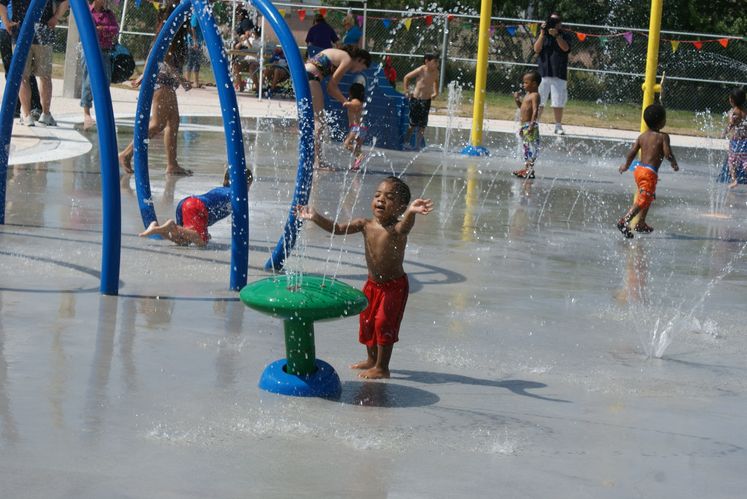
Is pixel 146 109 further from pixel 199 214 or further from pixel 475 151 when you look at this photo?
pixel 475 151

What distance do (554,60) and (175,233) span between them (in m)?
12.4

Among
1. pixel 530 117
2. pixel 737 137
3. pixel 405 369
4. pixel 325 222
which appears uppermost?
pixel 530 117

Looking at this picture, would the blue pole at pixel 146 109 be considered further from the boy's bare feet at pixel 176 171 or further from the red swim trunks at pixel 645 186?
the red swim trunks at pixel 645 186

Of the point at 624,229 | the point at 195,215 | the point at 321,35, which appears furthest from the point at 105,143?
the point at 321,35

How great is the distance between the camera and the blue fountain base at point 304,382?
5.36 metres

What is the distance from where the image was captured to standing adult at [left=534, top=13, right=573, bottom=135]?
1945 cm

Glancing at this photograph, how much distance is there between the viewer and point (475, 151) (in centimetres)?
1692

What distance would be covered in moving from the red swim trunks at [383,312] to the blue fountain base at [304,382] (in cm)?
35

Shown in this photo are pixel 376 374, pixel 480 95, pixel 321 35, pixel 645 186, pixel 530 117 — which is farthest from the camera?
pixel 321 35

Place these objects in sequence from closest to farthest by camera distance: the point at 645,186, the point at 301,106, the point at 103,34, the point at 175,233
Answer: the point at 301,106 < the point at 175,233 < the point at 645,186 < the point at 103,34

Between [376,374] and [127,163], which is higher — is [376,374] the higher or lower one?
the lower one

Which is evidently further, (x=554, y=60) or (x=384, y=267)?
(x=554, y=60)

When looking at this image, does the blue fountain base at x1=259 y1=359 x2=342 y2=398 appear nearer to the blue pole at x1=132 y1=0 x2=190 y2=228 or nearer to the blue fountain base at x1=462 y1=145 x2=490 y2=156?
the blue pole at x1=132 y1=0 x2=190 y2=228

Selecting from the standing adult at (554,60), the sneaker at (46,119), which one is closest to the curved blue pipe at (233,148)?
the sneaker at (46,119)
